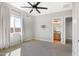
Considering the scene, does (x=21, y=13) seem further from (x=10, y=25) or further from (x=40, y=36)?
(x=40, y=36)

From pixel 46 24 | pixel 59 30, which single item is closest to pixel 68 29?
pixel 59 30

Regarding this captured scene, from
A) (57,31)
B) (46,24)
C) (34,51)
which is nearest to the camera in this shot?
(34,51)

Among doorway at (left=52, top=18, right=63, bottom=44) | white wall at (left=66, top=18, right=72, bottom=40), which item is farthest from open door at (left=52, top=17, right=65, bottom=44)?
white wall at (left=66, top=18, right=72, bottom=40)

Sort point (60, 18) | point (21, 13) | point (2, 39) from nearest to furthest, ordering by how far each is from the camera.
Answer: point (2, 39) → point (21, 13) → point (60, 18)

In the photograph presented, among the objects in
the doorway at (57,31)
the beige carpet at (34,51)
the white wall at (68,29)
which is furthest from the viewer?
the doorway at (57,31)

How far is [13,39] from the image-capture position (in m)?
3.29

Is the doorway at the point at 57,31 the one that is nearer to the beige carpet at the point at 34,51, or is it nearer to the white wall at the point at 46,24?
the white wall at the point at 46,24

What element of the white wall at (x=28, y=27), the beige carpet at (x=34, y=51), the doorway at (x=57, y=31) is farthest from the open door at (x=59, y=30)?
the white wall at (x=28, y=27)

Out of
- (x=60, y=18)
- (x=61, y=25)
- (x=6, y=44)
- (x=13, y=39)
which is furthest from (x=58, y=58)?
(x=60, y=18)

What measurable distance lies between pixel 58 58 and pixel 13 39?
2.61 metres

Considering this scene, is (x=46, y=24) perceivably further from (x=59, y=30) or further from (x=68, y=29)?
(x=68, y=29)

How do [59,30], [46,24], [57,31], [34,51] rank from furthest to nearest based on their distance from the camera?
[46,24], [57,31], [59,30], [34,51]

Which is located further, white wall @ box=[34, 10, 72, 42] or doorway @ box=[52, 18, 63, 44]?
white wall @ box=[34, 10, 72, 42]

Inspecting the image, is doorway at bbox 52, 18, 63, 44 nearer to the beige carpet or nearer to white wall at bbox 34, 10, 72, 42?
white wall at bbox 34, 10, 72, 42
